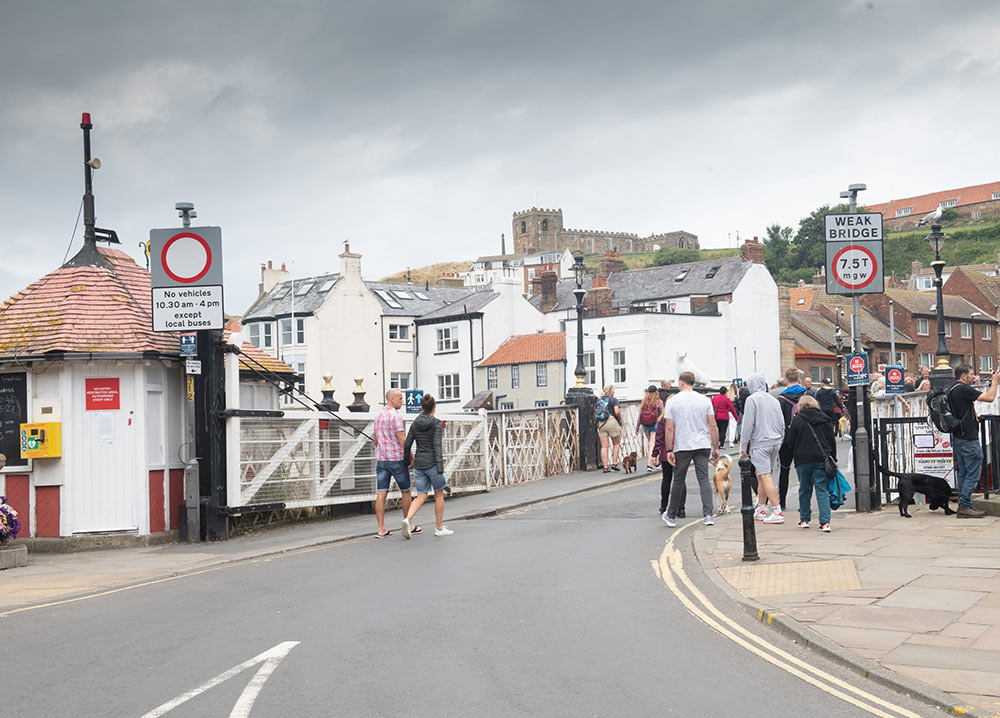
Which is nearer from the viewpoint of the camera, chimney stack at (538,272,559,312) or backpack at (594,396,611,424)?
backpack at (594,396,611,424)

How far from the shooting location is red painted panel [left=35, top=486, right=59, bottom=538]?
15875 mm

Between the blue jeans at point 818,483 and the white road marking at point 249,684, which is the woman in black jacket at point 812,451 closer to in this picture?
the blue jeans at point 818,483

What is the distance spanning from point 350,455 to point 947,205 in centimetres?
15494

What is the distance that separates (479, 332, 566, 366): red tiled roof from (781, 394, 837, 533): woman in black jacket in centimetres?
4771

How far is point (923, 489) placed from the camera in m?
14.9

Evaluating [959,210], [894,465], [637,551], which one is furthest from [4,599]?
[959,210]

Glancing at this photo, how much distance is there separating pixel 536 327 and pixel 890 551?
194ft

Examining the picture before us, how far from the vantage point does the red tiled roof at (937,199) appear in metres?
152

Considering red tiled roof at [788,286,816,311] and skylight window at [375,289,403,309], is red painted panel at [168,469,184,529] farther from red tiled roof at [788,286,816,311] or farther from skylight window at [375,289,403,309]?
red tiled roof at [788,286,816,311]

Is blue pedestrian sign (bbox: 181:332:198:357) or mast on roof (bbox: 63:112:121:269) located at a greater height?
mast on roof (bbox: 63:112:121:269)

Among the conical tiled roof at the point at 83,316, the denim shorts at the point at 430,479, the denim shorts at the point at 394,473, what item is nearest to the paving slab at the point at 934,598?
the denim shorts at the point at 430,479

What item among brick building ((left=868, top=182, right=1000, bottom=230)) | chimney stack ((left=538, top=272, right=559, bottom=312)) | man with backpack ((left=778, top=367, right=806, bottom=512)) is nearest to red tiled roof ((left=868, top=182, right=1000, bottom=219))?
brick building ((left=868, top=182, right=1000, bottom=230))

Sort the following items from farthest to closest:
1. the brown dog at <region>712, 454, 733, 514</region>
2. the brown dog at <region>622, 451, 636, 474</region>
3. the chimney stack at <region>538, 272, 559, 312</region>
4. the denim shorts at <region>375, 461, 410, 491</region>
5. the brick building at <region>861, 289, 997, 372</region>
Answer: the brick building at <region>861, 289, 997, 372</region>, the chimney stack at <region>538, 272, 559, 312</region>, the brown dog at <region>622, 451, 636, 474</region>, the brown dog at <region>712, 454, 733, 514</region>, the denim shorts at <region>375, 461, 410, 491</region>

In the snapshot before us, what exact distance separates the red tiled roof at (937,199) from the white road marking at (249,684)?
157m
